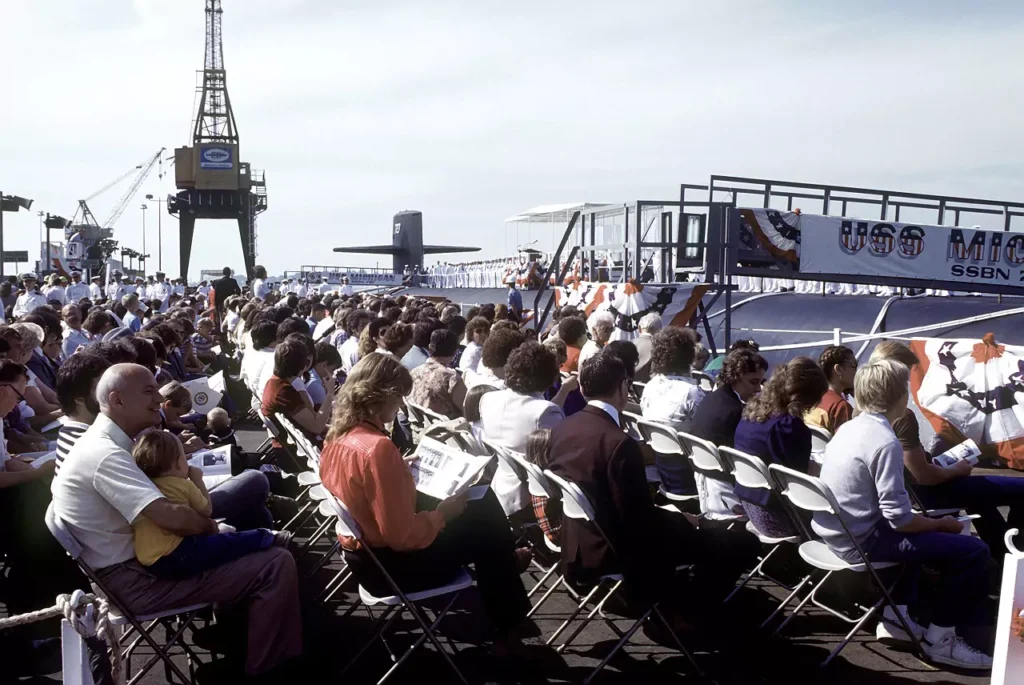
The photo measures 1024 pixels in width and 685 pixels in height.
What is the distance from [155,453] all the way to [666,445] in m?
2.94

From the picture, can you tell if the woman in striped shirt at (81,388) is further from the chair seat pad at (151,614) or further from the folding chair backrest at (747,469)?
the folding chair backrest at (747,469)

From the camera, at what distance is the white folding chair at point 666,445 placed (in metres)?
5.20

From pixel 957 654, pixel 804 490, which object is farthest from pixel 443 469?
pixel 957 654

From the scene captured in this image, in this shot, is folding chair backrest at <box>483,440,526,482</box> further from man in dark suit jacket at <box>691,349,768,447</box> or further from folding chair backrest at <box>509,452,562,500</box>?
man in dark suit jacket at <box>691,349,768,447</box>

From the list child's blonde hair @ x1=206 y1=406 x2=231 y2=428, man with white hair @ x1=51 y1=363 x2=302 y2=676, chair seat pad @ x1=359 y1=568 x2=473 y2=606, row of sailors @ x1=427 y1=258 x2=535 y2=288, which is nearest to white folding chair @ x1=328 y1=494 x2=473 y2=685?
chair seat pad @ x1=359 y1=568 x2=473 y2=606

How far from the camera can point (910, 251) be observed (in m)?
14.5

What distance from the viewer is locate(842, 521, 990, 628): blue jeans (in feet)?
13.5

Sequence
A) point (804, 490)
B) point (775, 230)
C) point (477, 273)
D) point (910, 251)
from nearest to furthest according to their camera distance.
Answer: point (804, 490), point (775, 230), point (910, 251), point (477, 273)

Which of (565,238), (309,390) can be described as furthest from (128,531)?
(565,238)

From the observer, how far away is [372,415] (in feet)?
12.9

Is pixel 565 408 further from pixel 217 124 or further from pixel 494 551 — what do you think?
pixel 217 124

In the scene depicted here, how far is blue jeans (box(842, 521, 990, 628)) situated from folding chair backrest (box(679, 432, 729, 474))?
81 cm

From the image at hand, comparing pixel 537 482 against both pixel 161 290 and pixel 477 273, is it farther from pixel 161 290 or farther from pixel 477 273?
pixel 477 273

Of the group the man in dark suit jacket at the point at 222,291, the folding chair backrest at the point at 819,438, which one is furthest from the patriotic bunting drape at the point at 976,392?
the man in dark suit jacket at the point at 222,291
